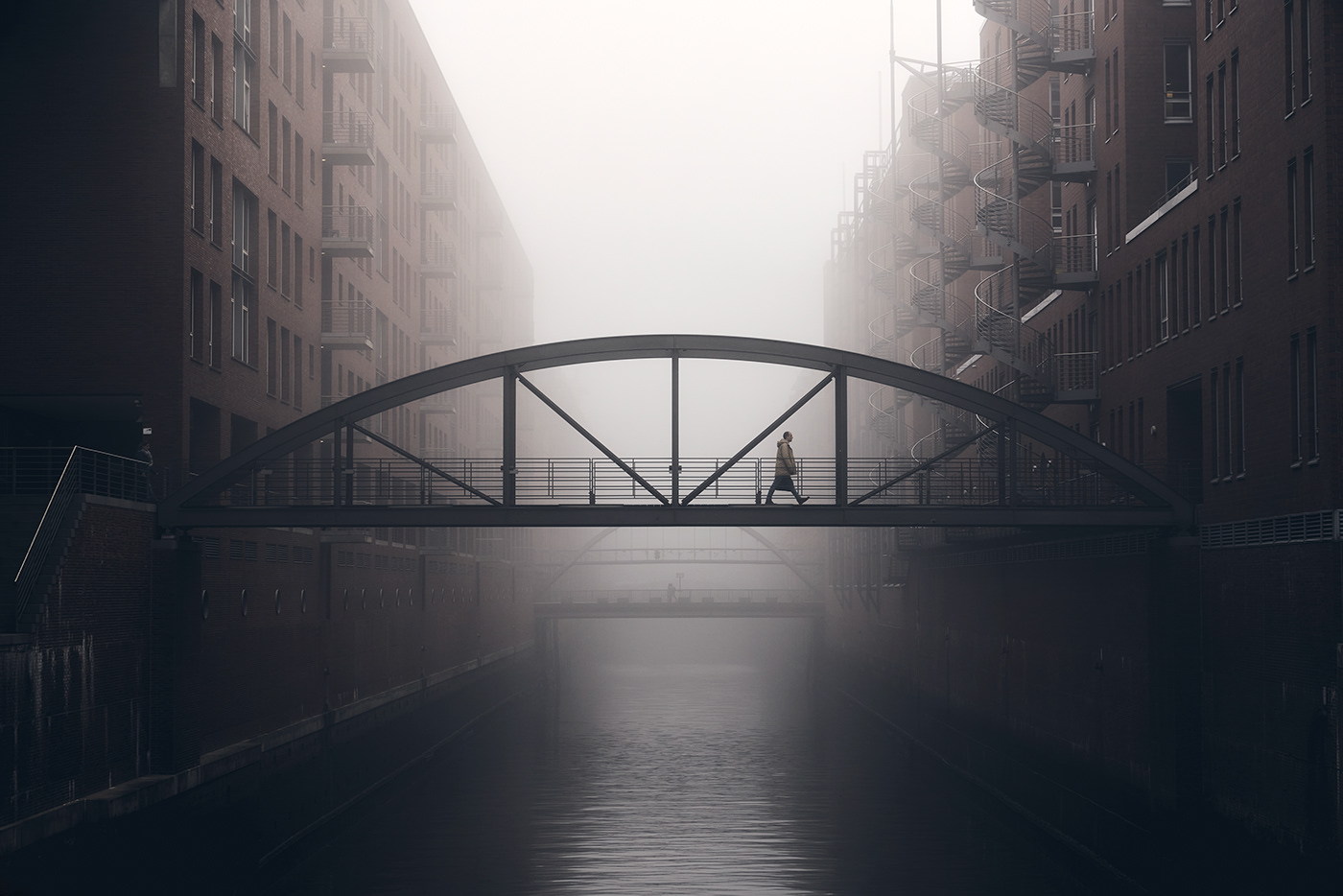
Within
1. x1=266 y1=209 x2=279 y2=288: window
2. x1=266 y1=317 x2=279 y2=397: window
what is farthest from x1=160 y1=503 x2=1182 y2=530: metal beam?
x1=266 y1=209 x2=279 y2=288: window

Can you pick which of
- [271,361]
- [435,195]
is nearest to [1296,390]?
[271,361]

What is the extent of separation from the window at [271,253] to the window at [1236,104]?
823 inches

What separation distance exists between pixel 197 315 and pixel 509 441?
7.02 metres

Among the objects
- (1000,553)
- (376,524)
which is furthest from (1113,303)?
(376,524)

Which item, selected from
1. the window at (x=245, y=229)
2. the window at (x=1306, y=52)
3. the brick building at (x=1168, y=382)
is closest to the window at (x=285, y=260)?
the window at (x=245, y=229)

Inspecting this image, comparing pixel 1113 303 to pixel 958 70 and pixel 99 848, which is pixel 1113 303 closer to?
pixel 958 70

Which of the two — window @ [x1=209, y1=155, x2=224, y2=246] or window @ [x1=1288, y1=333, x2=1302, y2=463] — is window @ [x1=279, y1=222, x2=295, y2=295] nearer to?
window @ [x1=209, y1=155, x2=224, y2=246]

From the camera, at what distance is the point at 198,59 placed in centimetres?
3216

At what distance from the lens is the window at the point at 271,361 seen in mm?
37906

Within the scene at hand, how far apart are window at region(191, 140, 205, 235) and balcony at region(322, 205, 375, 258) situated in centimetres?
1195

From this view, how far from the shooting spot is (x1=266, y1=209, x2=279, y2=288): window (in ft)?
124

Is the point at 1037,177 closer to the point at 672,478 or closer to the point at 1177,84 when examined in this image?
the point at 1177,84

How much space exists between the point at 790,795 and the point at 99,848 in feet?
64.2

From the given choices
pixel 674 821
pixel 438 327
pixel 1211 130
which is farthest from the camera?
pixel 438 327
